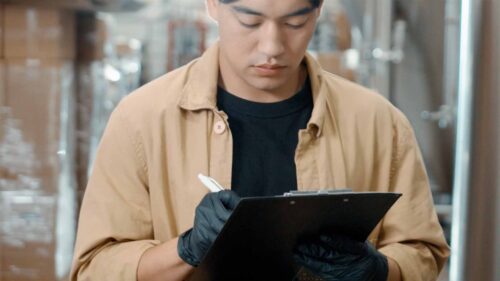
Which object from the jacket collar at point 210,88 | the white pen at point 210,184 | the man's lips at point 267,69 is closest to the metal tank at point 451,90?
the jacket collar at point 210,88

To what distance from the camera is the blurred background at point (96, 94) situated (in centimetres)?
213

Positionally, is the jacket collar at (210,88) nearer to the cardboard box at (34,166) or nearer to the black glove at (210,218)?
the black glove at (210,218)

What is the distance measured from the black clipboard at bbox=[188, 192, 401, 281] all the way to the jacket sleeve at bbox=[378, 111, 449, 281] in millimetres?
170

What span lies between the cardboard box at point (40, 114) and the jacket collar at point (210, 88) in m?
1.38

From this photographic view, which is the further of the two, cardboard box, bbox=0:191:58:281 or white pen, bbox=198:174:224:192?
cardboard box, bbox=0:191:58:281

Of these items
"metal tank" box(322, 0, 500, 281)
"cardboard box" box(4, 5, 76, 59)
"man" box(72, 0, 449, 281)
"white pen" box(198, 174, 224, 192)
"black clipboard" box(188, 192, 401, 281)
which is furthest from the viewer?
"cardboard box" box(4, 5, 76, 59)

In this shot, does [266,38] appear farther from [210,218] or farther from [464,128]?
[464,128]

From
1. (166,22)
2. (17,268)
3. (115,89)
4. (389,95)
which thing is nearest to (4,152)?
(17,268)

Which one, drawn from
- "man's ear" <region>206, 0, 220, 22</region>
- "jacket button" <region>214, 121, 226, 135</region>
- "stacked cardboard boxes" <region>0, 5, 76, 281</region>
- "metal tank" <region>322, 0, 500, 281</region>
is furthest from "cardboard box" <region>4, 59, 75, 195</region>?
"jacket button" <region>214, 121, 226, 135</region>

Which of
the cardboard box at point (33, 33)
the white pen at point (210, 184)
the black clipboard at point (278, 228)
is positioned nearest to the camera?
the black clipboard at point (278, 228)

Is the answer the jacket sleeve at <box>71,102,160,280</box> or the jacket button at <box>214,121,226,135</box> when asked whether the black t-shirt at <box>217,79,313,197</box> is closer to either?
the jacket button at <box>214,121,226,135</box>

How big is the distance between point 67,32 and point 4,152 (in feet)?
1.45

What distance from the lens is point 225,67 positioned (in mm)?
1608

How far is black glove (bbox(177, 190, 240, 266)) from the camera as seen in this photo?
4.46ft
